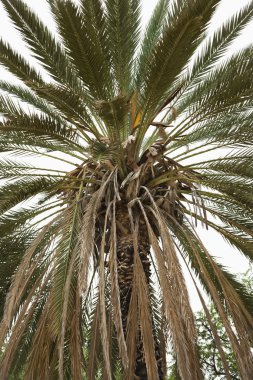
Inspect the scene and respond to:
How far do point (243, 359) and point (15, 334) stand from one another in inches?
95.8

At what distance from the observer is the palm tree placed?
554cm

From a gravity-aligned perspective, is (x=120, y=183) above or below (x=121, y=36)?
below

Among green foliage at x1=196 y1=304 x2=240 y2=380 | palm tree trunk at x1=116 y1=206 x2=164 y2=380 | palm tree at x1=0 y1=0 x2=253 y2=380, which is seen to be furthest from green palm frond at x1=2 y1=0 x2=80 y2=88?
green foliage at x1=196 y1=304 x2=240 y2=380

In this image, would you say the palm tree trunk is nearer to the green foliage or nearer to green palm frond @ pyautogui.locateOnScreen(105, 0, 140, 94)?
green palm frond @ pyautogui.locateOnScreen(105, 0, 140, 94)

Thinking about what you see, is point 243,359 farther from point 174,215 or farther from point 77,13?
point 77,13

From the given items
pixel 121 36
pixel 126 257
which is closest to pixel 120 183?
pixel 126 257

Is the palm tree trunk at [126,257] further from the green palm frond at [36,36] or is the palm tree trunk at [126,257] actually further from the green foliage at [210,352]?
the green foliage at [210,352]

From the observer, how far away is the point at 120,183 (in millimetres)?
6977

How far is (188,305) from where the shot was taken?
17.2 ft

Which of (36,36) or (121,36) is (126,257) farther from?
(36,36)

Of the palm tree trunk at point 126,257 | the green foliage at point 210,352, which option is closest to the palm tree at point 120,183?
the palm tree trunk at point 126,257

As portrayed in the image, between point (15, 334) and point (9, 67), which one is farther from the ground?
point (9, 67)

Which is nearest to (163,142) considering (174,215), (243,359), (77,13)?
(174,215)

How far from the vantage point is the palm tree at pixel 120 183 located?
554 cm
